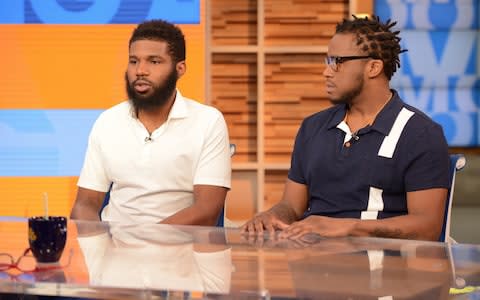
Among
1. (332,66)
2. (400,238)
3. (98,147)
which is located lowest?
(400,238)

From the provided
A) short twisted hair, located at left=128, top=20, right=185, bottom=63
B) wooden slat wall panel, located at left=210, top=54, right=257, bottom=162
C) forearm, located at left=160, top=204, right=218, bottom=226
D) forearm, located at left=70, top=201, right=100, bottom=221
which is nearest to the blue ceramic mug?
forearm, located at left=160, top=204, right=218, bottom=226

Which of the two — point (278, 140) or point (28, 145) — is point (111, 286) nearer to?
point (28, 145)

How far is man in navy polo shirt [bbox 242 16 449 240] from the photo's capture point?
2824mm

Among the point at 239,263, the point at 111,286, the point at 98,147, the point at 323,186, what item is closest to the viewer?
the point at 111,286

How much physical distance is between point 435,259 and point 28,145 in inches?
123

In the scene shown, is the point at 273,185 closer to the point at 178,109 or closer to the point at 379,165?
the point at 178,109

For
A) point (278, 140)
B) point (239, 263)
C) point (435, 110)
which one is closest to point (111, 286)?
point (239, 263)

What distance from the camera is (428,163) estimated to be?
2.92 meters

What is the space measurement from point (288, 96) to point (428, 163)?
304 cm

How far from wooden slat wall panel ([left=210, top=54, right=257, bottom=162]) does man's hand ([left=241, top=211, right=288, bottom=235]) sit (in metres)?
3.11

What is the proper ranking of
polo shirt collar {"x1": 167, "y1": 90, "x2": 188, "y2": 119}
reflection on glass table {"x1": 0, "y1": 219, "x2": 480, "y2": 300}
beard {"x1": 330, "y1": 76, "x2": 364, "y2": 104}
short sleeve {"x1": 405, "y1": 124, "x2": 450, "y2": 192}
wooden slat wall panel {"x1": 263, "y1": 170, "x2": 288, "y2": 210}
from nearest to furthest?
reflection on glass table {"x1": 0, "y1": 219, "x2": 480, "y2": 300}
short sleeve {"x1": 405, "y1": 124, "x2": 450, "y2": 192}
beard {"x1": 330, "y1": 76, "x2": 364, "y2": 104}
polo shirt collar {"x1": 167, "y1": 90, "x2": 188, "y2": 119}
wooden slat wall panel {"x1": 263, "y1": 170, "x2": 288, "y2": 210}

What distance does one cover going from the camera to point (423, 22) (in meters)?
5.99

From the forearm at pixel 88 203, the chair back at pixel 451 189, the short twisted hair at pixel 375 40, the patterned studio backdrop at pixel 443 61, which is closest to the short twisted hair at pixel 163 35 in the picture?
the forearm at pixel 88 203

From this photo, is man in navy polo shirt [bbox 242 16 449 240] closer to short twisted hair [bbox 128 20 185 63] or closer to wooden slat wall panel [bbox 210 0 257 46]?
short twisted hair [bbox 128 20 185 63]
